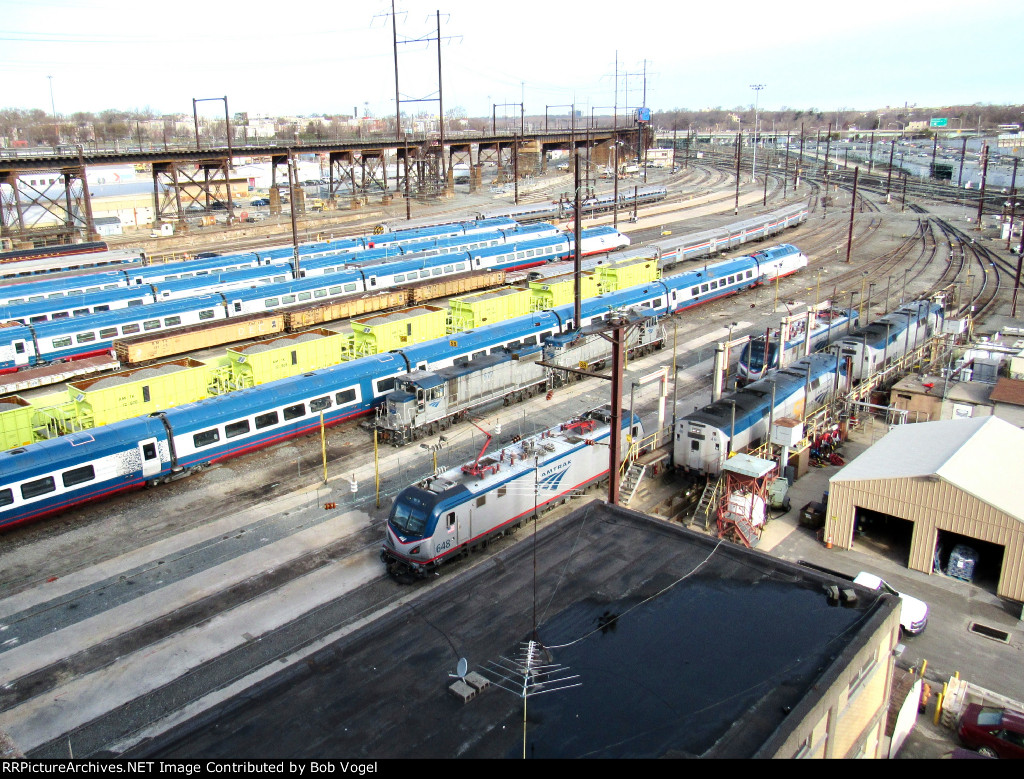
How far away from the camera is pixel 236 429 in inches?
1173

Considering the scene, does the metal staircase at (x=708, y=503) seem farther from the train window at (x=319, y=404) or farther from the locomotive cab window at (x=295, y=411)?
the locomotive cab window at (x=295, y=411)

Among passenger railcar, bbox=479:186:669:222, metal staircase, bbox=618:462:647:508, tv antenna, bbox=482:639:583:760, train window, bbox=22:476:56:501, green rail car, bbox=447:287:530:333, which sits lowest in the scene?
metal staircase, bbox=618:462:647:508

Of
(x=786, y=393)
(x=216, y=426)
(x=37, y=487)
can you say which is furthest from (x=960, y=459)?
(x=37, y=487)

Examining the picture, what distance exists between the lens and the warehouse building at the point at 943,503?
21453 mm

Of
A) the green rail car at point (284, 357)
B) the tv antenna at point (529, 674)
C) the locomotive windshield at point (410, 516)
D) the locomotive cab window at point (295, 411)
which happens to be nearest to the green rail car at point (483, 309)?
the green rail car at point (284, 357)

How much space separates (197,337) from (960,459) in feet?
123

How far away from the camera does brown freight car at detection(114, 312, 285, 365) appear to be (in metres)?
41.3

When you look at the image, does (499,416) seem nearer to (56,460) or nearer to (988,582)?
(56,460)

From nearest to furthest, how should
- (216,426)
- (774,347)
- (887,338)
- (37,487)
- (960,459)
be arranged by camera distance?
(960,459)
(37,487)
(216,426)
(774,347)
(887,338)

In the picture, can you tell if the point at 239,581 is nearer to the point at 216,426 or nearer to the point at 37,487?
the point at 37,487

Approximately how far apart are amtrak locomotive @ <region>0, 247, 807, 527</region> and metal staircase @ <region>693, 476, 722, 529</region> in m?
13.2

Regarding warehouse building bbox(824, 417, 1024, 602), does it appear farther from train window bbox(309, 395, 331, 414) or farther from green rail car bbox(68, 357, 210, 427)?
green rail car bbox(68, 357, 210, 427)

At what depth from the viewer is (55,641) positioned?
20.0 meters

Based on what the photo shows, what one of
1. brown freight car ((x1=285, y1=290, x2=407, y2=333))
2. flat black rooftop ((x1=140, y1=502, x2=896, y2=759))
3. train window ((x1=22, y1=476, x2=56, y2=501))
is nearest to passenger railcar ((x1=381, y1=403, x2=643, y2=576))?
flat black rooftop ((x1=140, y1=502, x2=896, y2=759))
